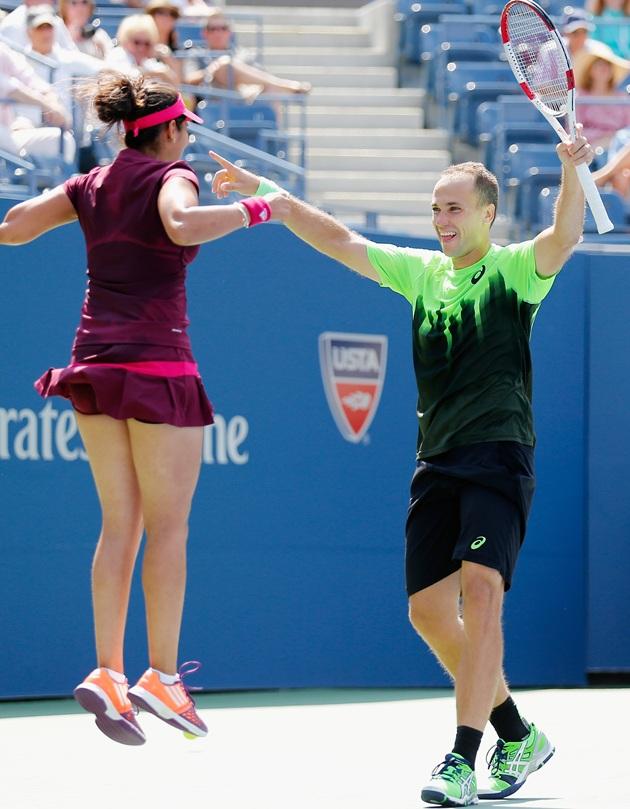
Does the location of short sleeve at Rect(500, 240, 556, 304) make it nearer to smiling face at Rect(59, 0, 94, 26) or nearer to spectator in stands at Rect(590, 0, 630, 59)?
smiling face at Rect(59, 0, 94, 26)

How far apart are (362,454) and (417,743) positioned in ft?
6.31

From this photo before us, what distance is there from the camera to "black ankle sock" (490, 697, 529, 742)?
17.7ft

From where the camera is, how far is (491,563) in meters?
5.07

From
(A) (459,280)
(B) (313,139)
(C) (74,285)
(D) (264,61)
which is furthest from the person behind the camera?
(D) (264,61)

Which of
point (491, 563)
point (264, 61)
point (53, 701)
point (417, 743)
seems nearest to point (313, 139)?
point (264, 61)

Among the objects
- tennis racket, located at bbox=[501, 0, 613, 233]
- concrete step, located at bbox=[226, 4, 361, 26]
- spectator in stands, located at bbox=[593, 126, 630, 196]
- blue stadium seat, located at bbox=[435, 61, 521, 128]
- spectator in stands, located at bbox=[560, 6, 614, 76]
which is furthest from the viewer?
concrete step, located at bbox=[226, 4, 361, 26]

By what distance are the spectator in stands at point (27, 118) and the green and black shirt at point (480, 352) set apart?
384 cm

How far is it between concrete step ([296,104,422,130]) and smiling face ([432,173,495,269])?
7.28 meters

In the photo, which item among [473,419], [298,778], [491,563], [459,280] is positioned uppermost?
[459,280]

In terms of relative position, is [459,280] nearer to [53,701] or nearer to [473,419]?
[473,419]

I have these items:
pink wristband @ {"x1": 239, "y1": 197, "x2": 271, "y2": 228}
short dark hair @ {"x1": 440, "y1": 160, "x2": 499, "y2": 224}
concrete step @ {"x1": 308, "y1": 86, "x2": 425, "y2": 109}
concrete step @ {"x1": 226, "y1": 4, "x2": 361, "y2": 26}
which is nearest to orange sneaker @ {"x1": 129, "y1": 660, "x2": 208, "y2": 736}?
pink wristband @ {"x1": 239, "y1": 197, "x2": 271, "y2": 228}

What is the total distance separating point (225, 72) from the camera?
36.3ft

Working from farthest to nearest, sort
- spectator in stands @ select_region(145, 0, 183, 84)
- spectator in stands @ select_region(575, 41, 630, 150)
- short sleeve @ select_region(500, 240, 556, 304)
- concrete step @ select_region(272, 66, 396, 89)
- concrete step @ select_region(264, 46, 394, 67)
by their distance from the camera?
concrete step @ select_region(264, 46, 394, 67), concrete step @ select_region(272, 66, 396, 89), spectator in stands @ select_region(575, 41, 630, 150), spectator in stands @ select_region(145, 0, 183, 84), short sleeve @ select_region(500, 240, 556, 304)

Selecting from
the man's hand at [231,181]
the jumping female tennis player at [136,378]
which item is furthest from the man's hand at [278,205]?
the man's hand at [231,181]
